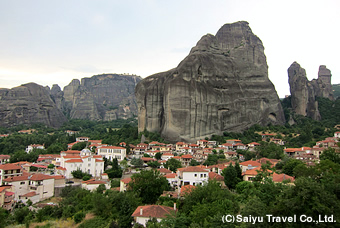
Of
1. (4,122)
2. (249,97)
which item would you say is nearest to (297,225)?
(249,97)

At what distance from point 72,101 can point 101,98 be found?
17.0 meters

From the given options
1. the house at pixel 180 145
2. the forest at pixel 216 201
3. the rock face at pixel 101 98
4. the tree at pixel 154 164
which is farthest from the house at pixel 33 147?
the rock face at pixel 101 98

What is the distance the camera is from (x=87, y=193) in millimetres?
34438

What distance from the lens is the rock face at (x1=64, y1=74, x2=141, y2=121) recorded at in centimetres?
15662

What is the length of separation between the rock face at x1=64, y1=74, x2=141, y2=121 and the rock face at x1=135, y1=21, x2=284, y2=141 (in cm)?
8455

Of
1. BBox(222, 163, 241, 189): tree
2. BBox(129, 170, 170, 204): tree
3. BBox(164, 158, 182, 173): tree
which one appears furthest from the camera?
BBox(164, 158, 182, 173): tree

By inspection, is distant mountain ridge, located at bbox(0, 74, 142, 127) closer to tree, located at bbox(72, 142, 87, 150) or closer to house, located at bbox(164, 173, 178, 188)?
tree, located at bbox(72, 142, 87, 150)

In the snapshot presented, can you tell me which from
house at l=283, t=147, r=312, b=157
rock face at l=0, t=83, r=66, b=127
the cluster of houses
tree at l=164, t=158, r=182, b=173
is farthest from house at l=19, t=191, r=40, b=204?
rock face at l=0, t=83, r=66, b=127

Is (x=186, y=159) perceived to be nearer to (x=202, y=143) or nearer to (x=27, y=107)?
(x=202, y=143)

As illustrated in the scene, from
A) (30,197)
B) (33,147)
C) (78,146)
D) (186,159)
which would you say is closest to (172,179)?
(186,159)

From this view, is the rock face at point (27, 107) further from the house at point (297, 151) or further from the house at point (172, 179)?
the house at point (297, 151)

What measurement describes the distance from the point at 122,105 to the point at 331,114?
10287 centimetres

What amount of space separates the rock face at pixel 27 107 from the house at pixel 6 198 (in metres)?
80.1

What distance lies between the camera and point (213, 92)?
68.1 metres
